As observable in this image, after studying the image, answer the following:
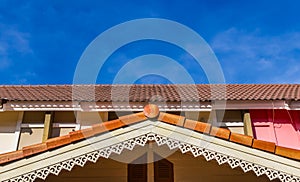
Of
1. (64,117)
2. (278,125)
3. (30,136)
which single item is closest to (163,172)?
(64,117)

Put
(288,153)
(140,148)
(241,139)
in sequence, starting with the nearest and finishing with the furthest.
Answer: (288,153)
(241,139)
(140,148)

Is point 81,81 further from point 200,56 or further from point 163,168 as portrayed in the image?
point 163,168

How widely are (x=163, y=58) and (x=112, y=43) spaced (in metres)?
1.60

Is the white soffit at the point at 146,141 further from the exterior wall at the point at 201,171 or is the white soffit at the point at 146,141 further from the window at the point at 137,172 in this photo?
the window at the point at 137,172

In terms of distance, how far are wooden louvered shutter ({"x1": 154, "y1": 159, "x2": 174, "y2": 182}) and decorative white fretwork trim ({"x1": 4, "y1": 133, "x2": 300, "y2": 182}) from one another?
1.30 m

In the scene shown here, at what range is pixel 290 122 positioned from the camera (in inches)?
406

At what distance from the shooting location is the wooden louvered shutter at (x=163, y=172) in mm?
5941

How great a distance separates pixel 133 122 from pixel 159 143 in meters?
0.48

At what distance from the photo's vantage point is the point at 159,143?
4.75 meters

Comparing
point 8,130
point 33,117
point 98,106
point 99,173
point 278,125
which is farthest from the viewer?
point 278,125

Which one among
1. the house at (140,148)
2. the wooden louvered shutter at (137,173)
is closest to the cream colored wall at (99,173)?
the house at (140,148)

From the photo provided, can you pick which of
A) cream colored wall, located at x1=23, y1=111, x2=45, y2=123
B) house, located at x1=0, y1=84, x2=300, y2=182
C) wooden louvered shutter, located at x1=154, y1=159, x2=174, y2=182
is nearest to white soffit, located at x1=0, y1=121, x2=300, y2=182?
house, located at x1=0, y1=84, x2=300, y2=182

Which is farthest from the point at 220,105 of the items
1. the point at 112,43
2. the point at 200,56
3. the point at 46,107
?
the point at 46,107

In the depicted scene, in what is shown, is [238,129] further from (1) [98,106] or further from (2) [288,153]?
(2) [288,153]
